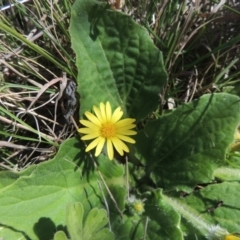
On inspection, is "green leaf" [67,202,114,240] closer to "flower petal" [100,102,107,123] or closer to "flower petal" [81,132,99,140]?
"flower petal" [81,132,99,140]

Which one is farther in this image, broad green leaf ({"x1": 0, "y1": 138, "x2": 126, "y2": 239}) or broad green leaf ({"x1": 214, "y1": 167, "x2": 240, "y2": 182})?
broad green leaf ({"x1": 214, "y1": 167, "x2": 240, "y2": 182})

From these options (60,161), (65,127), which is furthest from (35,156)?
(60,161)

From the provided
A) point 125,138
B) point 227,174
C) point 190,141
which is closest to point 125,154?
point 125,138

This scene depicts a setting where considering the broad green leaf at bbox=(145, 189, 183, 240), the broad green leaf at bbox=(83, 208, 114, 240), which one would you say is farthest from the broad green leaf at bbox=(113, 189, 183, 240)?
the broad green leaf at bbox=(83, 208, 114, 240)

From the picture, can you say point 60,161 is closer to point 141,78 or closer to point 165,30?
point 141,78

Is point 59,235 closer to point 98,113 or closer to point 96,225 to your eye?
point 96,225

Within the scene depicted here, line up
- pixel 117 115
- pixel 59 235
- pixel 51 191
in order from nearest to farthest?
pixel 59 235 → pixel 51 191 → pixel 117 115
